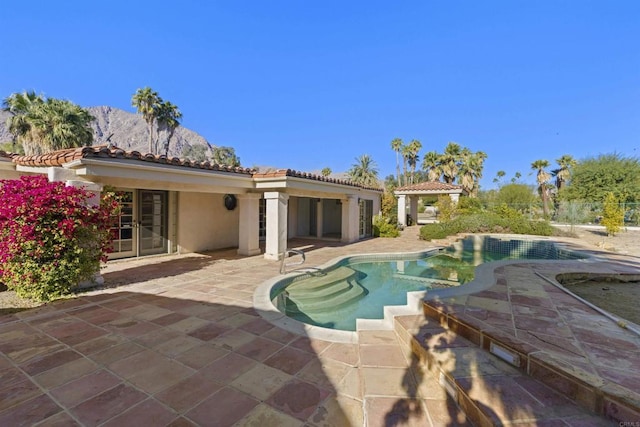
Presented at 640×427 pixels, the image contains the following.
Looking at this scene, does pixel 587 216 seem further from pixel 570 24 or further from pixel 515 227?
pixel 570 24

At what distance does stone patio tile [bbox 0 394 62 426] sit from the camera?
7.98ft

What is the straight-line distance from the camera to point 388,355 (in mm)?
3496

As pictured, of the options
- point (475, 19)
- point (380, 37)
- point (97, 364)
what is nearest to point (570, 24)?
point (475, 19)

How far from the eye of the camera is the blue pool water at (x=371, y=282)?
20.7ft

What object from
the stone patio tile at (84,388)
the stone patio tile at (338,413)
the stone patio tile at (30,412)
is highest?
the stone patio tile at (84,388)

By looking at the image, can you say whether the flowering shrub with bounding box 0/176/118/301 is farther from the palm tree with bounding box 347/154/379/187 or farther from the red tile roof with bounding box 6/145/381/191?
the palm tree with bounding box 347/154/379/187

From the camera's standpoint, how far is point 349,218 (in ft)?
51.1

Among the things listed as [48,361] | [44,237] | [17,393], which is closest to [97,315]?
[48,361]

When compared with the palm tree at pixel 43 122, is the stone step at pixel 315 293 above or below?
below

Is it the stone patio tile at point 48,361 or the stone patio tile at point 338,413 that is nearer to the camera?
the stone patio tile at point 338,413

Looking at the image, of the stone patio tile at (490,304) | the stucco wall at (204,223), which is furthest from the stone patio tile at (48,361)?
the stucco wall at (204,223)

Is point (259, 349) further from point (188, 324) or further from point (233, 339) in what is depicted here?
point (188, 324)

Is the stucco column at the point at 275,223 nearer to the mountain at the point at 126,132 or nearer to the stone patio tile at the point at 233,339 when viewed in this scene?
the stone patio tile at the point at 233,339

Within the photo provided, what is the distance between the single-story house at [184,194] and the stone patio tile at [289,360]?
19.4ft
